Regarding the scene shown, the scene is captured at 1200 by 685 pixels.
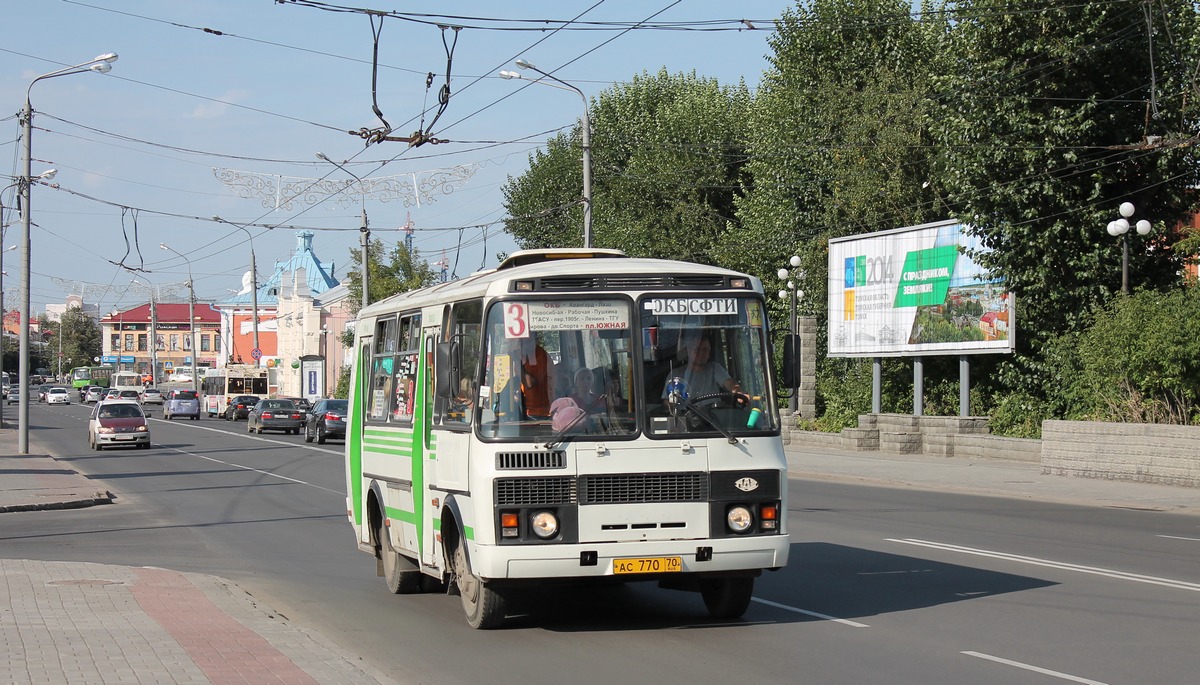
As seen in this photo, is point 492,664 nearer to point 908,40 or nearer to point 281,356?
point 908,40

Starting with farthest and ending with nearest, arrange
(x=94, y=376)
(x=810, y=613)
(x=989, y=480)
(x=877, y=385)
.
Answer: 1. (x=94, y=376)
2. (x=877, y=385)
3. (x=989, y=480)
4. (x=810, y=613)

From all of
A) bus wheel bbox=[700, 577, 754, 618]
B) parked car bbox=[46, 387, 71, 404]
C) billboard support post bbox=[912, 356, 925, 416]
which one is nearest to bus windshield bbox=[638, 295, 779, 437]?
bus wheel bbox=[700, 577, 754, 618]

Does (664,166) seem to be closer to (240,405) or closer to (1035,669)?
(240,405)

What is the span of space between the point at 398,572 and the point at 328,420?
3361 centimetres

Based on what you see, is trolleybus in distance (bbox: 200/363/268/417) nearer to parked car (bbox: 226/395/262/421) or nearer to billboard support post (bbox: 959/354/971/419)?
parked car (bbox: 226/395/262/421)

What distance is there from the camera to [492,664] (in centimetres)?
864

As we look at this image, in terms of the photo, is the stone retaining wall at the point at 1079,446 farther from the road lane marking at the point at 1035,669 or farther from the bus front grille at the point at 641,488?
the bus front grille at the point at 641,488

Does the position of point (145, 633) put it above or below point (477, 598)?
below

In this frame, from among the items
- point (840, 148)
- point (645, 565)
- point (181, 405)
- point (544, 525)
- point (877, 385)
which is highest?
point (840, 148)

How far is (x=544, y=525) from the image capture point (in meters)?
9.06

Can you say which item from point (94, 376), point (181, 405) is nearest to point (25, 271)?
point (181, 405)

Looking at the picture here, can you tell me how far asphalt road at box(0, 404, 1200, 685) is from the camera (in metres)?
8.34

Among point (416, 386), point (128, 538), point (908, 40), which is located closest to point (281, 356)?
point (908, 40)

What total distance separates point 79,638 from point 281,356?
327ft
